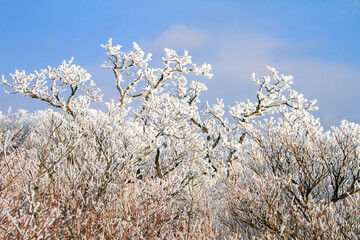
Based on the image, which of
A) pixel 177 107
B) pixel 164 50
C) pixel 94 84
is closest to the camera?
pixel 177 107

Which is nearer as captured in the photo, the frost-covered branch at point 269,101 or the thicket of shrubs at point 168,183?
the thicket of shrubs at point 168,183

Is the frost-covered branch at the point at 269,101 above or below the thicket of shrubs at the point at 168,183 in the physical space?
above

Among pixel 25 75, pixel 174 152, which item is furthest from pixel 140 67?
pixel 174 152

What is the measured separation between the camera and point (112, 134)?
30.1ft

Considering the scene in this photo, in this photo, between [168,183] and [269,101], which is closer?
[168,183]

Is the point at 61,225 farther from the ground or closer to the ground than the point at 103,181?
closer to the ground

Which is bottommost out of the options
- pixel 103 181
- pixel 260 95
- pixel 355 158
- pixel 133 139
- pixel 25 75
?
pixel 103 181

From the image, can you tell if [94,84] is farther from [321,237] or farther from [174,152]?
[321,237]

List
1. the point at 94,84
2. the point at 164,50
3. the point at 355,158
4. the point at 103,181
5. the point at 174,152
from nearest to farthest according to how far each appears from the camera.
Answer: the point at 103,181
the point at 355,158
the point at 174,152
the point at 94,84
the point at 164,50

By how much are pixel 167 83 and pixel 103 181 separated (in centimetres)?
1256

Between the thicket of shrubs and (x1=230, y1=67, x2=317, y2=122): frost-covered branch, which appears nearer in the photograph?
the thicket of shrubs

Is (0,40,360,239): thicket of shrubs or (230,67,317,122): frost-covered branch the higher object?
(230,67,317,122): frost-covered branch

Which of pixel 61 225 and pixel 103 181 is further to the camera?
pixel 103 181

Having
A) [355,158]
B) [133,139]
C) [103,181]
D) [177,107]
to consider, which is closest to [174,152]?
[177,107]
